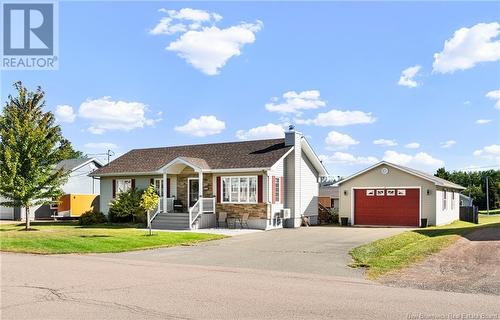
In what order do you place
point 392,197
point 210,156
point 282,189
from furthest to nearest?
point 210,156, point 392,197, point 282,189

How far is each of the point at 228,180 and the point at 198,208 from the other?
2.44m

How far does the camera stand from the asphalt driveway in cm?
1316

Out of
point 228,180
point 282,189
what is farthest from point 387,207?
point 228,180

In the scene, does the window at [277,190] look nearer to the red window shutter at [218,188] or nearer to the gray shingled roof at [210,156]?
the gray shingled roof at [210,156]

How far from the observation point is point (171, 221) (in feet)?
86.7

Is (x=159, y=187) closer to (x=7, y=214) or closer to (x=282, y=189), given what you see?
(x=282, y=189)

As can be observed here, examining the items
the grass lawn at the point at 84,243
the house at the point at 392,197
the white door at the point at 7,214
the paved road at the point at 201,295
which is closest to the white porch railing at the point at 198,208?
the grass lawn at the point at 84,243

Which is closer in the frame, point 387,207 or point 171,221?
point 171,221

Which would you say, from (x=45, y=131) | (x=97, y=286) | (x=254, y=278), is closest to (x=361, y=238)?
(x=254, y=278)

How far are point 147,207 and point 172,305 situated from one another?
547 inches

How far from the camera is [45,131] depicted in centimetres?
2308

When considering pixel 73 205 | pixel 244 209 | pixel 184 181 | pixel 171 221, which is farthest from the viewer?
pixel 73 205

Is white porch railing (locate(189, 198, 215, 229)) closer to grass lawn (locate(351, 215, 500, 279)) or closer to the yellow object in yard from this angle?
grass lawn (locate(351, 215, 500, 279))

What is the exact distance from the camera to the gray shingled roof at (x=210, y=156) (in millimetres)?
27359
